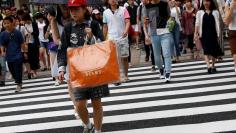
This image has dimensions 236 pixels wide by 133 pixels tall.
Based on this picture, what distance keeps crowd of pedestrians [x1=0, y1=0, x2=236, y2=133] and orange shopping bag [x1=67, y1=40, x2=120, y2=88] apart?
264 mm

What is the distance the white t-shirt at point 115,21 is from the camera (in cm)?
1027

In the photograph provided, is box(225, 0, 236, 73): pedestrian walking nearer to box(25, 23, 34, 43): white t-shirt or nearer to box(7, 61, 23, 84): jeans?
box(7, 61, 23, 84): jeans

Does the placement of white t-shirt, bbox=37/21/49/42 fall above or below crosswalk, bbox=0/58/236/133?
above

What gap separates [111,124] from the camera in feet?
22.4

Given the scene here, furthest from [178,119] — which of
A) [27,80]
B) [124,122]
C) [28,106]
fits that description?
[27,80]

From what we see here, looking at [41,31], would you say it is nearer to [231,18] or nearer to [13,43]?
[13,43]

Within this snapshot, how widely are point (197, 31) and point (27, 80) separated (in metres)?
5.07

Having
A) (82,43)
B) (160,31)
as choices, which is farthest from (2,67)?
(82,43)

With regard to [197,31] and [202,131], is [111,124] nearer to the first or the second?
[202,131]

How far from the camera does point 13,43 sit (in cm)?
1145

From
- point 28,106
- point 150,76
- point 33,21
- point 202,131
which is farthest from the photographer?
point 33,21

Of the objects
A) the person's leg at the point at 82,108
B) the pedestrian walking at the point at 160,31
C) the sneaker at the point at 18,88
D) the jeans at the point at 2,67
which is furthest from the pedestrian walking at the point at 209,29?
the jeans at the point at 2,67

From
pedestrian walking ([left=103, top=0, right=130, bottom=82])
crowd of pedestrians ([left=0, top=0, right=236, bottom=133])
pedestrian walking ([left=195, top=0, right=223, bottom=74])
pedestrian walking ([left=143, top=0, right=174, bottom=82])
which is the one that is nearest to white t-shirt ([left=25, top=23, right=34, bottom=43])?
crowd of pedestrians ([left=0, top=0, right=236, bottom=133])

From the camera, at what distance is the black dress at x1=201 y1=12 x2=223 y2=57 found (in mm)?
10609
